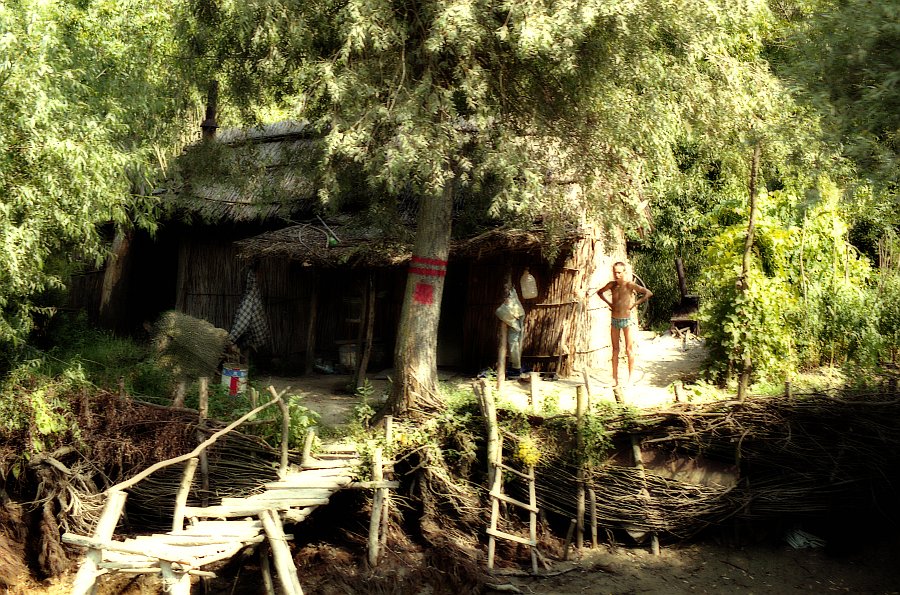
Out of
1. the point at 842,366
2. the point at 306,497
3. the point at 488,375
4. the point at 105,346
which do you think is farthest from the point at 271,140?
the point at 842,366

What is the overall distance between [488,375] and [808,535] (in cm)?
430

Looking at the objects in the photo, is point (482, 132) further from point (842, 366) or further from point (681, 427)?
point (842, 366)

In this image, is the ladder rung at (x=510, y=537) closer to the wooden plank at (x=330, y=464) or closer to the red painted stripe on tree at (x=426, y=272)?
the wooden plank at (x=330, y=464)

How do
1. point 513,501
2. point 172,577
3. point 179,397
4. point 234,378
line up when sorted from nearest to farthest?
point 172,577 < point 513,501 < point 179,397 < point 234,378

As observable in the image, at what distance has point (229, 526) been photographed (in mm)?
7461

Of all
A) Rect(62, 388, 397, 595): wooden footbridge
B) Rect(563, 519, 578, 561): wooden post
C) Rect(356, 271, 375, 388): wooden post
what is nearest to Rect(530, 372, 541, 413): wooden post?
Rect(563, 519, 578, 561): wooden post

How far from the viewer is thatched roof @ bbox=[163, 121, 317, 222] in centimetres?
1072

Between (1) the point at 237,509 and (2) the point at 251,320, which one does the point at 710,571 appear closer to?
(1) the point at 237,509

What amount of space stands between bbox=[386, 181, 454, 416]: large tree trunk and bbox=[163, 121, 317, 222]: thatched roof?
1.80 m

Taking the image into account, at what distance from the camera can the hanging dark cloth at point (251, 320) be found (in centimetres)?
1197

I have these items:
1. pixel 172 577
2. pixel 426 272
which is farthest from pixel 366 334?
pixel 172 577

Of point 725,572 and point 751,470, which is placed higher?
point 751,470

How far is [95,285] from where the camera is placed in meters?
15.2

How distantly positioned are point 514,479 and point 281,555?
3296mm
